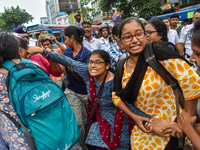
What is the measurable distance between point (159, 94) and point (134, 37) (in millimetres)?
544

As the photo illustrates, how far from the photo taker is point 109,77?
1915 millimetres

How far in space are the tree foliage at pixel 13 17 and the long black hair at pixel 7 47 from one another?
150 ft

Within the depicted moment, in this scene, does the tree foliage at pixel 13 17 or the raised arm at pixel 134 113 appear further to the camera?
the tree foliage at pixel 13 17

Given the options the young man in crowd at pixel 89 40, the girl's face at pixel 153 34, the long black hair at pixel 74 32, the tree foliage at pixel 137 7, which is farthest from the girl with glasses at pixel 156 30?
the tree foliage at pixel 137 7

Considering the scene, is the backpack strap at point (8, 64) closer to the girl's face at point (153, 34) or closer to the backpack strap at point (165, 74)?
the backpack strap at point (165, 74)

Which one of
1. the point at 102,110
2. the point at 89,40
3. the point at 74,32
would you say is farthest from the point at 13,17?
the point at 102,110

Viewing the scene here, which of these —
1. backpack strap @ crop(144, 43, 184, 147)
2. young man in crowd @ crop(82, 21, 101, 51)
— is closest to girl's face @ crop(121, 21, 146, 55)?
backpack strap @ crop(144, 43, 184, 147)

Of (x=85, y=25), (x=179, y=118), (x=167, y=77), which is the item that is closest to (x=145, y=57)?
(x=167, y=77)

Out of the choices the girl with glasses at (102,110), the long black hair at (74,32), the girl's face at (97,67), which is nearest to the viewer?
the girl with glasses at (102,110)

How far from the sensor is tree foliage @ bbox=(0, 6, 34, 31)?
131 feet

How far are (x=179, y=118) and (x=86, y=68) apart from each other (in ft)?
→ 4.04

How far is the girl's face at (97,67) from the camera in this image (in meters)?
1.84

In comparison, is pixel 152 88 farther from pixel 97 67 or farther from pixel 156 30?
pixel 156 30

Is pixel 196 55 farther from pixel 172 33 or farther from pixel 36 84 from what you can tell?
pixel 172 33
